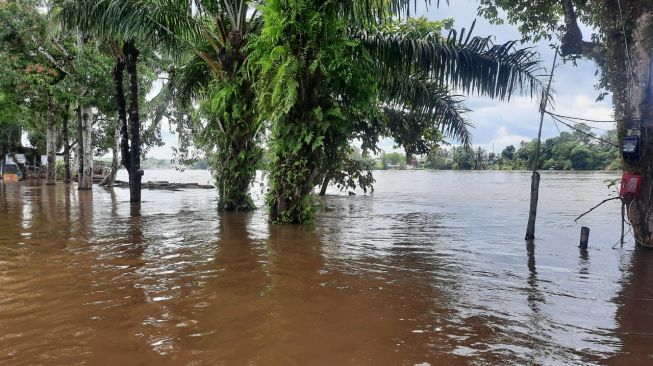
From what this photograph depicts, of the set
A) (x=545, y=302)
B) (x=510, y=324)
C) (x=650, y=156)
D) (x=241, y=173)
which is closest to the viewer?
(x=510, y=324)

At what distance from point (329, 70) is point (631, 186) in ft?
18.2

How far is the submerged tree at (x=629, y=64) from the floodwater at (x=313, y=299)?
1.04 m

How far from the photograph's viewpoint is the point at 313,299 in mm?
4266

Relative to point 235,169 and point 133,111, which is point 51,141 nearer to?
point 133,111

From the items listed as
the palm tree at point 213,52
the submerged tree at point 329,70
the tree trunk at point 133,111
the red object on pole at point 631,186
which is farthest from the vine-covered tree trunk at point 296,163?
the tree trunk at point 133,111

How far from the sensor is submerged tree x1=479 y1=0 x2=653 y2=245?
7.53 metres

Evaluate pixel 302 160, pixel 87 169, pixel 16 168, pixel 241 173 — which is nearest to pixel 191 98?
pixel 241 173

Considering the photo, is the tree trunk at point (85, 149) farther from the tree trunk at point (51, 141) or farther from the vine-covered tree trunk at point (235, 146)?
the vine-covered tree trunk at point (235, 146)

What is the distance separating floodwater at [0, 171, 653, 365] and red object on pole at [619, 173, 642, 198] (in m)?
0.96

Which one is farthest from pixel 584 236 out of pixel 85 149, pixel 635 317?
pixel 85 149

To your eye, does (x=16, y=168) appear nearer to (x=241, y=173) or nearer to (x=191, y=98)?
(x=191, y=98)

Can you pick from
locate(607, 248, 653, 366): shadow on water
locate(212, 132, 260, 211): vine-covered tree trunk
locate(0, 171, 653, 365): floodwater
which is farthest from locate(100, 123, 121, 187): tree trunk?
locate(607, 248, 653, 366): shadow on water

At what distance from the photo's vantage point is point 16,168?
33.1 meters

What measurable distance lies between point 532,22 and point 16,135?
35766 mm
